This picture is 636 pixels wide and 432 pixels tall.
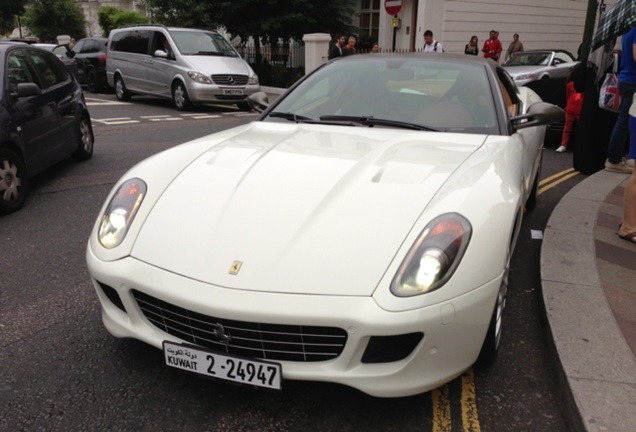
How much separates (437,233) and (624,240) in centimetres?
283

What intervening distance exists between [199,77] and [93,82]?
716 centimetres

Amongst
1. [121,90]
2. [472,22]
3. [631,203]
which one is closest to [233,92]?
[121,90]

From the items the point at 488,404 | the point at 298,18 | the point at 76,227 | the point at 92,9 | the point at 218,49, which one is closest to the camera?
the point at 488,404

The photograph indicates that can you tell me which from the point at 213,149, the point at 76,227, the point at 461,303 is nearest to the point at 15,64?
the point at 76,227

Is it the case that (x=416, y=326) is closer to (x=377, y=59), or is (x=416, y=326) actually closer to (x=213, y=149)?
(x=213, y=149)

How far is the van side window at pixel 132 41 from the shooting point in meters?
13.9

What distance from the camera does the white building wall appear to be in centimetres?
2117

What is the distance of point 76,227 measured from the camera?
192 inches

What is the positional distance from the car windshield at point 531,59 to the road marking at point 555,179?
8.57 meters

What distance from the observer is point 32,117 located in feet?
18.6

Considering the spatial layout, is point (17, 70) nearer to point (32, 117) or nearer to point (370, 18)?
point (32, 117)

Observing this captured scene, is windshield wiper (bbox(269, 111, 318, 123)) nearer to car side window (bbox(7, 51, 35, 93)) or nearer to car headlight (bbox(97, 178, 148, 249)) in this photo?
car headlight (bbox(97, 178, 148, 249))

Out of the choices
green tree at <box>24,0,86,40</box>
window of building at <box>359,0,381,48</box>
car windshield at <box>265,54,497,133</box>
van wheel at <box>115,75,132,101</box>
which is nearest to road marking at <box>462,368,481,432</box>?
car windshield at <box>265,54,497,133</box>

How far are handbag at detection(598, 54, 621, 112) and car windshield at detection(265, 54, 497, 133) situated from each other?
9.43 ft
